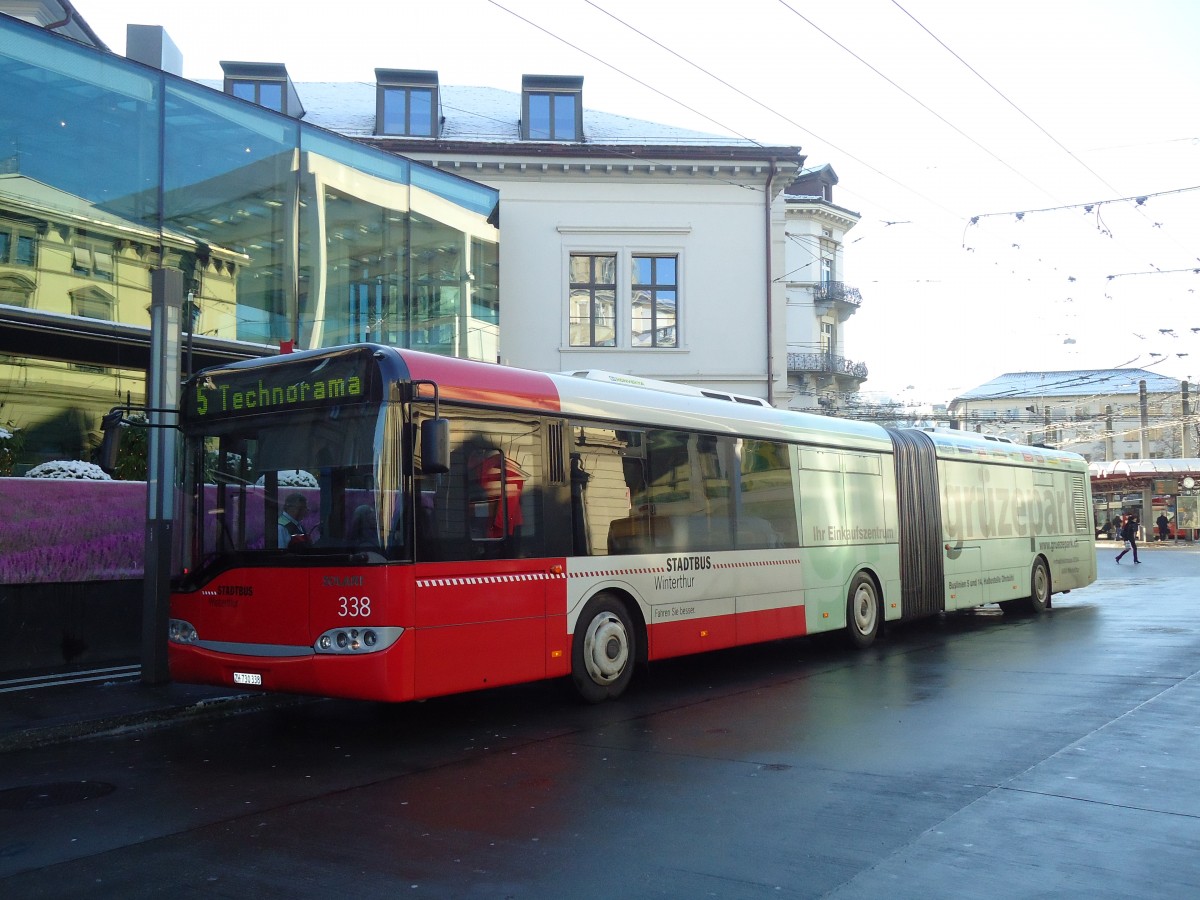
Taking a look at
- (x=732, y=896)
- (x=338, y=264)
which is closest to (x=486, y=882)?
(x=732, y=896)

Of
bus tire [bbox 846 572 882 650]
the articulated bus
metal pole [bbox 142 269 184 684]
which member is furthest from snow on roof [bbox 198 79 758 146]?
the articulated bus

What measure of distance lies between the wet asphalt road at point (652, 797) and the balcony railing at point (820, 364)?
50.6 m

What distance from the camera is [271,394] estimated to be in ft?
29.3

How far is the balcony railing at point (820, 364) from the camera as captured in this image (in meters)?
61.5

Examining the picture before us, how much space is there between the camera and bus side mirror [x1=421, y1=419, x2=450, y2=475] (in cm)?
806

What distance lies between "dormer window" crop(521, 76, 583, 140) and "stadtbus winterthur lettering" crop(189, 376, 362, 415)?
22.2 m

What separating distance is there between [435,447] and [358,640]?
58.7 inches

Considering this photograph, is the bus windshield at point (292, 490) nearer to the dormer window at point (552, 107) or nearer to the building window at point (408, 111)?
the building window at point (408, 111)

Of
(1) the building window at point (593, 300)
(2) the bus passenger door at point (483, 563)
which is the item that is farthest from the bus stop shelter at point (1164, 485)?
(2) the bus passenger door at point (483, 563)

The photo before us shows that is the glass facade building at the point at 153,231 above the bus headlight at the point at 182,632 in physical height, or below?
above

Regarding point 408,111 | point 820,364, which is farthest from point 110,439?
point 820,364

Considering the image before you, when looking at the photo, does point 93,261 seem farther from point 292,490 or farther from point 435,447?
point 435,447

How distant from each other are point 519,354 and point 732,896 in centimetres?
2480

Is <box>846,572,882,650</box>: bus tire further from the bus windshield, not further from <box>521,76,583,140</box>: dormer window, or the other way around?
<box>521,76,583,140</box>: dormer window
